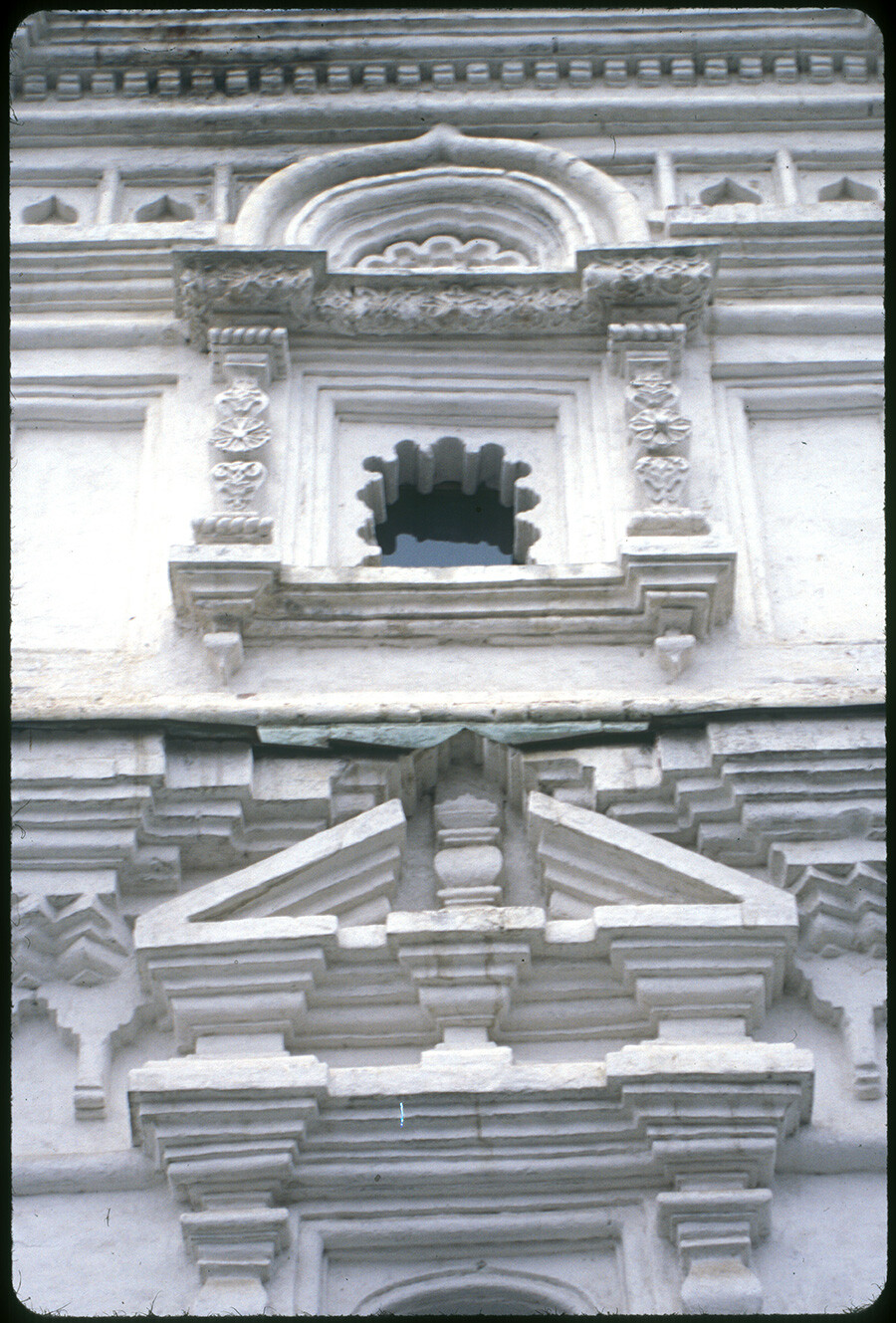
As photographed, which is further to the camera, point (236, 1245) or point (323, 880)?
point (323, 880)

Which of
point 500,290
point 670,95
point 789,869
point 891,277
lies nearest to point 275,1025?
point 789,869

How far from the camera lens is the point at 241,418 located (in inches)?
299

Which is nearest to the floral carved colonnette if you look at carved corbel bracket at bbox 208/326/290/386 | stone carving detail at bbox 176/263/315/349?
stone carving detail at bbox 176/263/315/349

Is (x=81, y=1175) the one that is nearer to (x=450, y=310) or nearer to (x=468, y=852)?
(x=468, y=852)

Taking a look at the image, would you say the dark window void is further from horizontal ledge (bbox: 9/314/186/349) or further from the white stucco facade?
horizontal ledge (bbox: 9/314/186/349)

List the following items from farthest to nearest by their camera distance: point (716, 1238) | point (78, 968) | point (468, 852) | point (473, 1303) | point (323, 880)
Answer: point (468, 852)
point (323, 880)
point (78, 968)
point (473, 1303)
point (716, 1238)

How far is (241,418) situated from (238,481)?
1.35 ft

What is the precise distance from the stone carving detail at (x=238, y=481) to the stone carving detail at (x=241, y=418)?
103 mm

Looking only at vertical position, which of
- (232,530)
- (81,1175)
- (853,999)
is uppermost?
(232,530)

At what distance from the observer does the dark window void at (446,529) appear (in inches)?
306

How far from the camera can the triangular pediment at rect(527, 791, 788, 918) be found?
5840 millimetres

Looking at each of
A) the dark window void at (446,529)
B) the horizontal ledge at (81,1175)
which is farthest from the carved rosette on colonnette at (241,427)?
the horizontal ledge at (81,1175)

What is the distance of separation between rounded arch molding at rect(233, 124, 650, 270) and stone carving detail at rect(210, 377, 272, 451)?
1.15m

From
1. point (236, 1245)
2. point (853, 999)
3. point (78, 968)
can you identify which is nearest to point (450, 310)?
point (78, 968)
